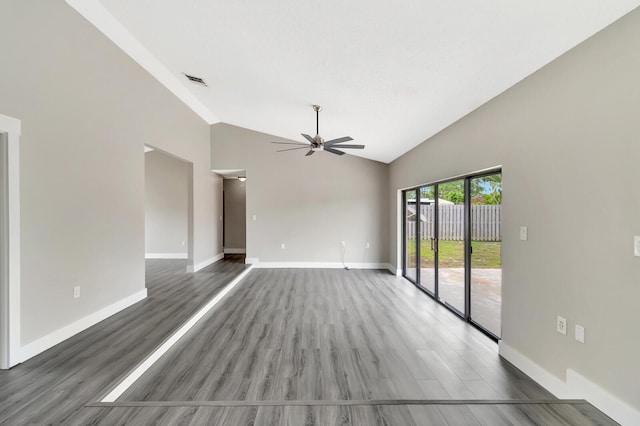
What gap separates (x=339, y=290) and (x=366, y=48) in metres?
3.70

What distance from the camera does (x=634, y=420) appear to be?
152 centimetres

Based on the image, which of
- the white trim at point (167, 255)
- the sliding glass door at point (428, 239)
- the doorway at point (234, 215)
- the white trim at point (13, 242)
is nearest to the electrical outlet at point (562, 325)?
the sliding glass door at point (428, 239)

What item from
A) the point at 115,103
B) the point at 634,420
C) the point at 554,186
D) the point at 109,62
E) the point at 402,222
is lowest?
the point at 634,420

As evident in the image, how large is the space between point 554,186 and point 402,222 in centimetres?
392

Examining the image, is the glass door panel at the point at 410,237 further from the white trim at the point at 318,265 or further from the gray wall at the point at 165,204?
the gray wall at the point at 165,204

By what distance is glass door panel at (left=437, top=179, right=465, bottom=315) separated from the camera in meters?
3.54

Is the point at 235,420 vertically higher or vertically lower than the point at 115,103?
lower

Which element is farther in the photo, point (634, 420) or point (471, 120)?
point (471, 120)

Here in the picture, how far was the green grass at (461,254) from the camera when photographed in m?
2.88

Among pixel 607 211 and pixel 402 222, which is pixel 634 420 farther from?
pixel 402 222

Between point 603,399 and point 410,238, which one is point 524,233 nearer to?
point 603,399

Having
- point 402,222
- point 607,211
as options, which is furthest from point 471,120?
point 402,222

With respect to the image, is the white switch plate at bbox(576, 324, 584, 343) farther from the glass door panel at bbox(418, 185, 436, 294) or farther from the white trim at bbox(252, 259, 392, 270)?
the white trim at bbox(252, 259, 392, 270)

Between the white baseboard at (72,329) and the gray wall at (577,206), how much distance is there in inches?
174
